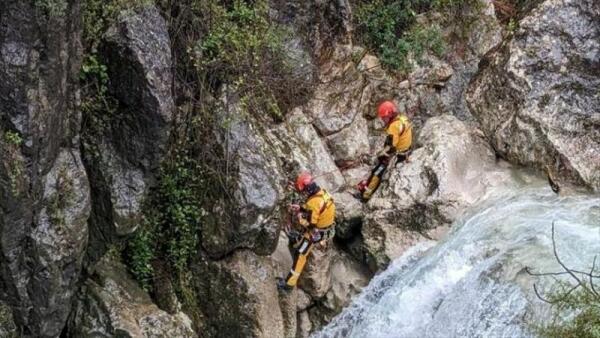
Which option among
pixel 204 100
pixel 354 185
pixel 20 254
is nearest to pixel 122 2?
pixel 204 100

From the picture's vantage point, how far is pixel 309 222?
10.6 m

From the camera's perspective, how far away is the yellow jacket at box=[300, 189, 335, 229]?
1059cm

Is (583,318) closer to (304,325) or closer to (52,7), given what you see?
(52,7)

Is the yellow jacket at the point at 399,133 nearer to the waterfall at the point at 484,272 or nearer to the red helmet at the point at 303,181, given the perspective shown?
the waterfall at the point at 484,272

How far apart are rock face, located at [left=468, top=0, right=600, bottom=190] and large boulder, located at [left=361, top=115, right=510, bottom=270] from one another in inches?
25.7

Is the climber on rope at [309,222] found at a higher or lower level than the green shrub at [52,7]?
lower

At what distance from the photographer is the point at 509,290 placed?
9.51m

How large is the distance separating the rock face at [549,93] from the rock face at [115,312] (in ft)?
20.3

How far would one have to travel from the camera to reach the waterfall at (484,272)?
30.9 feet

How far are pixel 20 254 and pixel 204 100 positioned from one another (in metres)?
3.43

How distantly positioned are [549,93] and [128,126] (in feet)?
22.5

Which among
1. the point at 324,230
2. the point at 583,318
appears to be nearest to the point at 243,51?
the point at 324,230

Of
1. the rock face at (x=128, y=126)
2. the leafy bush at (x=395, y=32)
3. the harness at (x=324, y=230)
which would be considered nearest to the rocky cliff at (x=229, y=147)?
the rock face at (x=128, y=126)

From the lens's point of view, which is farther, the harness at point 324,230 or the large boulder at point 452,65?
the large boulder at point 452,65
